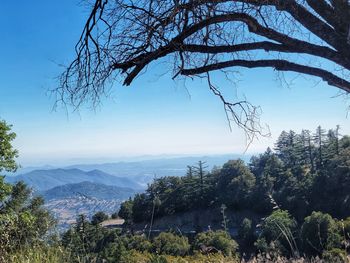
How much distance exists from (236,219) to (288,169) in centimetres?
1235

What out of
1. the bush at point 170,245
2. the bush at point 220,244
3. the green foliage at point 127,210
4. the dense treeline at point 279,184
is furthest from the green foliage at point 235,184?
the bush at point 220,244

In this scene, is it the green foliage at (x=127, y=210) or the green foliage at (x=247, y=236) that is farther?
the green foliage at (x=127, y=210)

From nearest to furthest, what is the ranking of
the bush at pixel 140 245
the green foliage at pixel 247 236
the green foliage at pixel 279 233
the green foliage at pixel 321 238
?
the green foliage at pixel 279 233 → the green foliage at pixel 321 238 → the bush at pixel 140 245 → the green foliage at pixel 247 236

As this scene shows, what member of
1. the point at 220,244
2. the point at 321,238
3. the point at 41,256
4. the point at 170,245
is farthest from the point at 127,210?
the point at 41,256

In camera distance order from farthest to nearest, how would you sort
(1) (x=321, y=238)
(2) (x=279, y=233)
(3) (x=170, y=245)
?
(3) (x=170, y=245), (1) (x=321, y=238), (2) (x=279, y=233)

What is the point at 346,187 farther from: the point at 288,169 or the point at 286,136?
the point at 286,136

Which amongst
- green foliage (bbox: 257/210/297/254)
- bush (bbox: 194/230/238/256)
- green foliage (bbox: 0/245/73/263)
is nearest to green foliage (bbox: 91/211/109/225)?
bush (bbox: 194/230/238/256)

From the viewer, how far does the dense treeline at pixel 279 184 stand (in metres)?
58.4

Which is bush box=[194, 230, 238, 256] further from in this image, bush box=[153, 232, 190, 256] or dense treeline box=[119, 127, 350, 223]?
dense treeline box=[119, 127, 350, 223]

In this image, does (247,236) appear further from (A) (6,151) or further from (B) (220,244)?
(B) (220,244)

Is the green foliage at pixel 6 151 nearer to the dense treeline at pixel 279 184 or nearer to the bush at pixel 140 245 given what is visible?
the bush at pixel 140 245

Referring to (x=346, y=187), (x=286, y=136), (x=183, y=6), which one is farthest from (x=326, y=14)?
(x=286, y=136)

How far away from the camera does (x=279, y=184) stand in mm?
67875

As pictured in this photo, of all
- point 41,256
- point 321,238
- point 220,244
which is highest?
point 41,256
